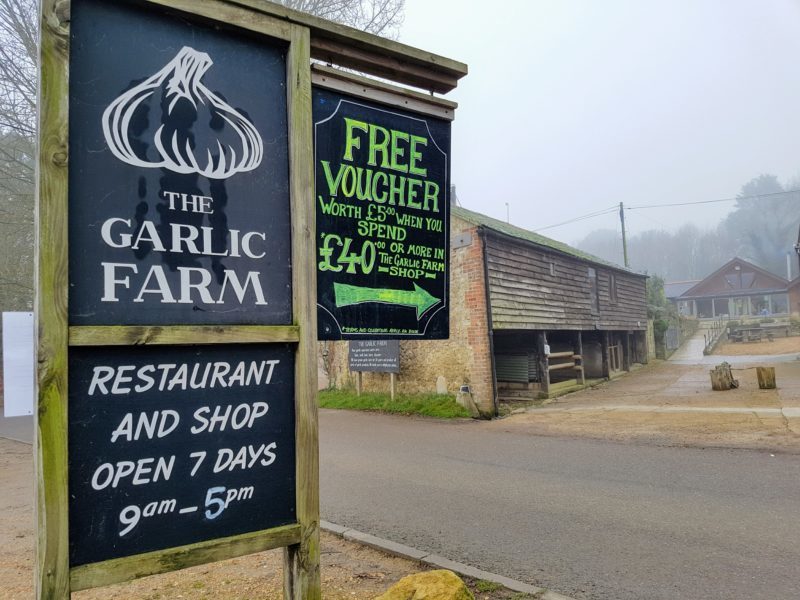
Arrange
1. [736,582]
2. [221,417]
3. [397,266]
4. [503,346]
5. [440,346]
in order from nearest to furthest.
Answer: [221,417], [397,266], [736,582], [440,346], [503,346]

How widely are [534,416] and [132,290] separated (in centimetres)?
1192

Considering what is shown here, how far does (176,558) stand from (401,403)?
12.9m

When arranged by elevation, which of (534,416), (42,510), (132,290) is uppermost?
(132,290)

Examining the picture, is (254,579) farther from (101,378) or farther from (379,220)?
(379,220)

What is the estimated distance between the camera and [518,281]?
15.3m

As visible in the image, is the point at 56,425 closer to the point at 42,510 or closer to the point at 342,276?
the point at 42,510

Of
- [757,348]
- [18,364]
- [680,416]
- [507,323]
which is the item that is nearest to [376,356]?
[507,323]

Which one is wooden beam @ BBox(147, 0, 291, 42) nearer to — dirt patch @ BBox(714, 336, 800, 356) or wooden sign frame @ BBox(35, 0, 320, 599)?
wooden sign frame @ BBox(35, 0, 320, 599)

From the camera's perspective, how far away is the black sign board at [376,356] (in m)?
15.3

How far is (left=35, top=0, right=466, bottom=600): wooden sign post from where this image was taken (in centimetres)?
205

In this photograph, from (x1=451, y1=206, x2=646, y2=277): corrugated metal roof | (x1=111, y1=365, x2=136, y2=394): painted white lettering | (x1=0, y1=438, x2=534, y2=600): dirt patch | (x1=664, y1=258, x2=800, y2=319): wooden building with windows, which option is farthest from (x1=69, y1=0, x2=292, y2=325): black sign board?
(x1=664, y1=258, x2=800, y2=319): wooden building with windows

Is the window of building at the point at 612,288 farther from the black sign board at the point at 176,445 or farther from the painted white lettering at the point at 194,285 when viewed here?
the painted white lettering at the point at 194,285

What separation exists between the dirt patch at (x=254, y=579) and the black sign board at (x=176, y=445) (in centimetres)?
147

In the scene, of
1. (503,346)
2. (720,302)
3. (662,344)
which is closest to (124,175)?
(503,346)
